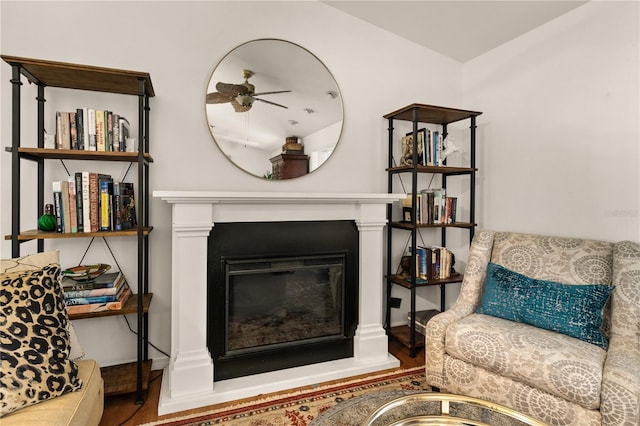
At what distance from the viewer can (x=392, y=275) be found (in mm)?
2793

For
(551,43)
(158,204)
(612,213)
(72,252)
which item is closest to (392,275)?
(612,213)

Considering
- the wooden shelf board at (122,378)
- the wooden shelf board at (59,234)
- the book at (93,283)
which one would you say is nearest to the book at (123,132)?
the wooden shelf board at (59,234)

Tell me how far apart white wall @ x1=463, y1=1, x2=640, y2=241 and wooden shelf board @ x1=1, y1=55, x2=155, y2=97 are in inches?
102

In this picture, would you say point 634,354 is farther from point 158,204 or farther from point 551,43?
point 158,204

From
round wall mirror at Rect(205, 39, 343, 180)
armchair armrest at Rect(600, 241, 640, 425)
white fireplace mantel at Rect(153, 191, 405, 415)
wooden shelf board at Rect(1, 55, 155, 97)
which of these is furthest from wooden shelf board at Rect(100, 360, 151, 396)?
armchair armrest at Rect(600, 241, 640, 425)

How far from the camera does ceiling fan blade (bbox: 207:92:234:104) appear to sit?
227cm

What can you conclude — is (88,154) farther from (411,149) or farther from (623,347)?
(623,347)

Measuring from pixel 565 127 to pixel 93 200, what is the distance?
3.00 metres

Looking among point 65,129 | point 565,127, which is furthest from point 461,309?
point 65,129

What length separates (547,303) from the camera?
1891 mm

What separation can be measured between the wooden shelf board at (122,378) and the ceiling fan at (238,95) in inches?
68.4

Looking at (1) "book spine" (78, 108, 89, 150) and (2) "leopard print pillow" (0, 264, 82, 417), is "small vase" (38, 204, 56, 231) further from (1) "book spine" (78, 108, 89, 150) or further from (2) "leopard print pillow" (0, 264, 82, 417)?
(2) "leopard print pillow" (0, 264, 82, 417)

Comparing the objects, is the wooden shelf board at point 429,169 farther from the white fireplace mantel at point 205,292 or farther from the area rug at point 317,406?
the area rug at point 317,406

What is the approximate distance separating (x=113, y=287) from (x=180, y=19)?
170cm
